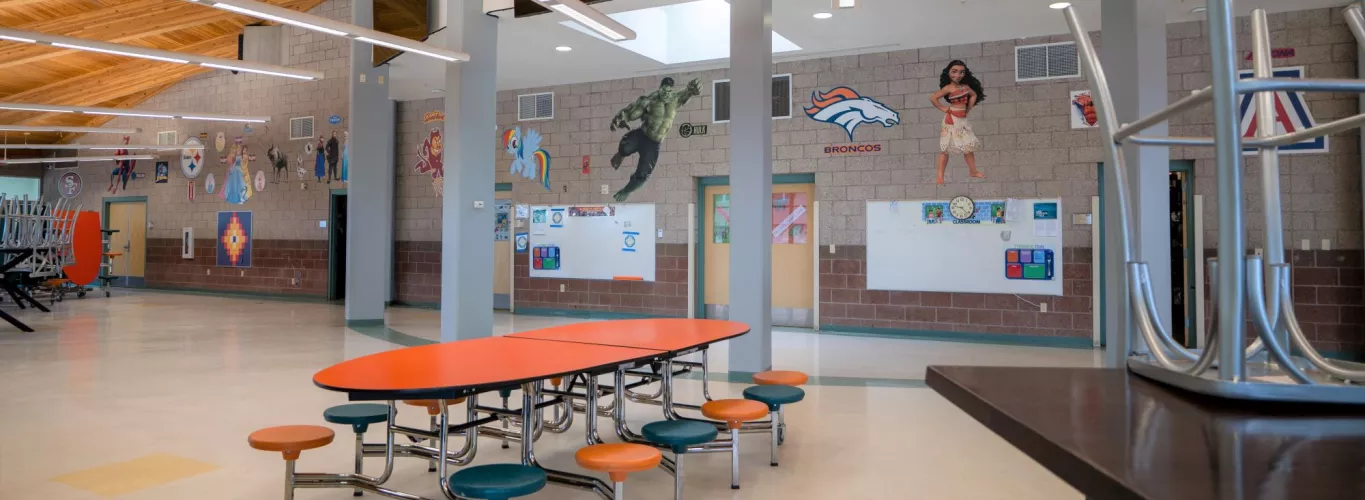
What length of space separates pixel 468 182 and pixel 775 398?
14.3 feet

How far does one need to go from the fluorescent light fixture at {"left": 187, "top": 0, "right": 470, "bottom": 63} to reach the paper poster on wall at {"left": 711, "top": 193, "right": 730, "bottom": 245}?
424cm

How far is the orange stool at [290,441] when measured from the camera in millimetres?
2969

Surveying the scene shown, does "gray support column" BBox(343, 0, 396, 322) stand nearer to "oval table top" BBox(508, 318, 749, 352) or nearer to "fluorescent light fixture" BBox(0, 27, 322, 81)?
"fluorescent light fixture" BBox(0, 27, 322, 81)

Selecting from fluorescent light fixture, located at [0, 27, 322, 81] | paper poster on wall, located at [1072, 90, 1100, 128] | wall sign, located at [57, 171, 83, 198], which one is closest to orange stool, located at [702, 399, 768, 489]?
paper poster on wall, located at [1072, 90, 1100, 128]

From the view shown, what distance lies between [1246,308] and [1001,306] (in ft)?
28.3

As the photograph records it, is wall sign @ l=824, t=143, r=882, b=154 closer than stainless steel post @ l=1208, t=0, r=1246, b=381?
No

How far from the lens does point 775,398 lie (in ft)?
13.0

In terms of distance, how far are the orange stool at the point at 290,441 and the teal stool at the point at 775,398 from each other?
202 cm

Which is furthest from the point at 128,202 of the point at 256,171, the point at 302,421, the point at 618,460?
the point at 618,460

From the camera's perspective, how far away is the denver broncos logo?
9.26 m

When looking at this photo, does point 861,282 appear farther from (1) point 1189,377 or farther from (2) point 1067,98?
(1) point 1189,377

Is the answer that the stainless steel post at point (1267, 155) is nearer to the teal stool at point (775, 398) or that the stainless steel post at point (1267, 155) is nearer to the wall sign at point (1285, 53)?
the teal stool at point (775, 398)

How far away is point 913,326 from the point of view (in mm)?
9281

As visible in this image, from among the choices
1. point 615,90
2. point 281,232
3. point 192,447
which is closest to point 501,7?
point 615,90
